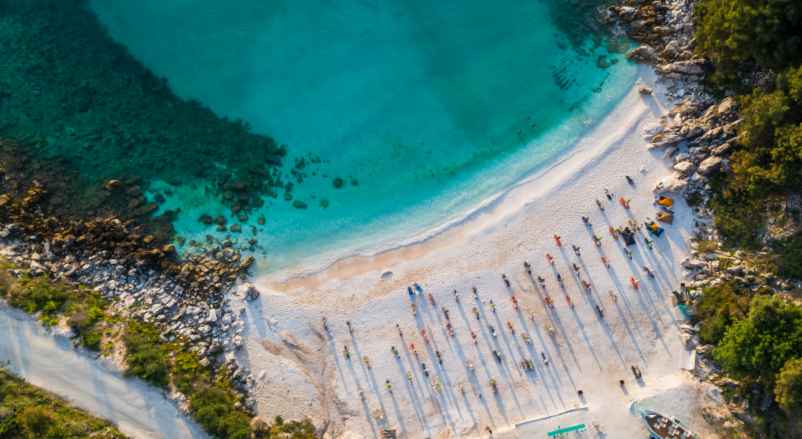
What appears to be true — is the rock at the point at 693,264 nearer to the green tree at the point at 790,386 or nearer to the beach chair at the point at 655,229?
the beach chair at the point at 655,229

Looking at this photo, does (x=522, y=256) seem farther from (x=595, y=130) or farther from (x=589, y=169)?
(x=595, y=130)

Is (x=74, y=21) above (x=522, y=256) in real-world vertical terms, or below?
above

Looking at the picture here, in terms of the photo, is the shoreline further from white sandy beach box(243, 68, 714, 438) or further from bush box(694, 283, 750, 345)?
bush box(694, 283, 750, 345)

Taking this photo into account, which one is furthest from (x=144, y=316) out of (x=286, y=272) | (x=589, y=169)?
(x=589, y=169)

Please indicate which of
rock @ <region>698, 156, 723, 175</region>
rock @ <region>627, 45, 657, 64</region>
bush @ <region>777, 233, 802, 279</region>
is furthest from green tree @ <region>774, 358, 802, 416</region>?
rock @ <region>627, 45, 657, 64</region>

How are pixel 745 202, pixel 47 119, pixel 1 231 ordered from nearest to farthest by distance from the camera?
1. pixel 745 202
2. pixel 1 231
3. pixel 47 119

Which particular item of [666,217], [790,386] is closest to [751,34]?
[666,217]

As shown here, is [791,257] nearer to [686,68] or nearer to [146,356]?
[686,68]

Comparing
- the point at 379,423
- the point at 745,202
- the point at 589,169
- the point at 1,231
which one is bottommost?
the point at 379,423

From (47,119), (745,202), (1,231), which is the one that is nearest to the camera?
(745,202)
